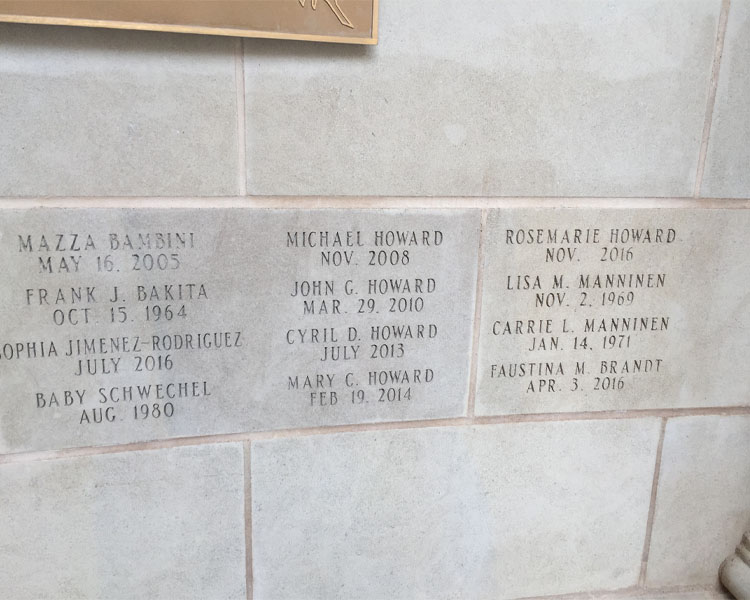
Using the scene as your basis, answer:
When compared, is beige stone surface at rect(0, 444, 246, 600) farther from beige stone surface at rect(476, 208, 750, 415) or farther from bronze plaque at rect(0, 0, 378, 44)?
bronze plaque at rect(0, 0, 378, 44)

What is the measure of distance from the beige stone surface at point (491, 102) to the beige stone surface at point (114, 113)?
124mm

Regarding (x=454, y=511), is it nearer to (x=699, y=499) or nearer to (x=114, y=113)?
(x=699, y=499)

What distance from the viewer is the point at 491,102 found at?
2006 mm

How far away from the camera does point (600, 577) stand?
2.48m

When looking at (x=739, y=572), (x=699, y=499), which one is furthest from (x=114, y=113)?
(x=739, y=572)

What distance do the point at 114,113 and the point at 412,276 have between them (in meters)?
1.07

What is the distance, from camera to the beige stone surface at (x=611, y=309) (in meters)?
2.15

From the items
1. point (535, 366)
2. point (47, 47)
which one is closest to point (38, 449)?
point (47, 47)

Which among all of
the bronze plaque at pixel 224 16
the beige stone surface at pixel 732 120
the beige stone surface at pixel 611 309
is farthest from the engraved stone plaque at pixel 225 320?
the beige stone surface at pixel 732 120

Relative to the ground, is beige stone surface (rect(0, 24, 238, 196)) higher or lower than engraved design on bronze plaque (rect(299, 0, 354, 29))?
lower

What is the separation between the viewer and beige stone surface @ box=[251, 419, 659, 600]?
220 cm

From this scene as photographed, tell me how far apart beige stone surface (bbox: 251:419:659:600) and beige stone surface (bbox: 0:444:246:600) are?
12 cm

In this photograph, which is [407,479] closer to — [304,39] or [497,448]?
[497,448]

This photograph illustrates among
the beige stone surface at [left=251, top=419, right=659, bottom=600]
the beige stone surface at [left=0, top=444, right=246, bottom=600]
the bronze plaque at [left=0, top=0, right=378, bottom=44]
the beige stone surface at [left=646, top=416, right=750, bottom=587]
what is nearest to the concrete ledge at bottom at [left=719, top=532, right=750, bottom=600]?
the beige stone surface at [left=646, top=416, right=750, bottom=587]
